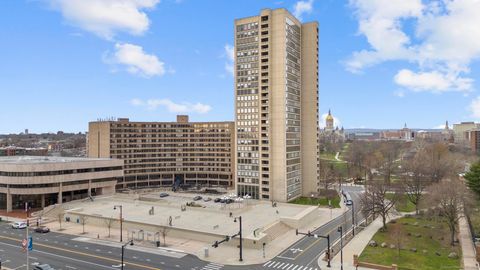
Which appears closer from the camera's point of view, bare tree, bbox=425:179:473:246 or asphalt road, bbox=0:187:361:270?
asphalt road, bbox=0:187:361:270

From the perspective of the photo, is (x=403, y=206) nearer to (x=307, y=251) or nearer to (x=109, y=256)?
(x=307, y=251)

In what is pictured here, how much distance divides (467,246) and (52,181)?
308 feet

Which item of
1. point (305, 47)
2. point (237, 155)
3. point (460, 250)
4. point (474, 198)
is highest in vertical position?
point (305, 47)

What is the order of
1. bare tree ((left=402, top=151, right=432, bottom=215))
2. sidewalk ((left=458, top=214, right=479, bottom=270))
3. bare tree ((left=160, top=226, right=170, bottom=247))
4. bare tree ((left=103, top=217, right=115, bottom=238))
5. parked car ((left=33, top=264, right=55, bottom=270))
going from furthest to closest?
1. bare tree ((left=402, top=151, right=432, bottom=215))
2. bare tree ((left=103, top=217, right=115, bottom=238))
3. bare tree ((left=160, top=226, right=170, bottom=247))
4. sidewalk ((left=458, top=214, right=479, bottom=270))
5. parked car ((left=33, top=264, right=55, bottom=270))

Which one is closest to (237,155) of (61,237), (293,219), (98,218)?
(293,219)

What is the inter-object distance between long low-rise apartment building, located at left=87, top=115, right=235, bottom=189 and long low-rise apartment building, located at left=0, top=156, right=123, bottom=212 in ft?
85.0

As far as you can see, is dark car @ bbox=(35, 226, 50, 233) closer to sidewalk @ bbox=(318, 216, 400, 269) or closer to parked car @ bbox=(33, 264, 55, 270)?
parked car @ bbox=(33, 264, 55, 270)

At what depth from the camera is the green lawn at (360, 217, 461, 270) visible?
5384cm

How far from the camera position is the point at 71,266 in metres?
52.3

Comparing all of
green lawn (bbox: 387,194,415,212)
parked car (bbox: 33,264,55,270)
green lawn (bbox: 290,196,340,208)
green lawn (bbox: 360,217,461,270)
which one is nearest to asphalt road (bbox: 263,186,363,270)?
green lawn (bbox: 360,217,461,270)

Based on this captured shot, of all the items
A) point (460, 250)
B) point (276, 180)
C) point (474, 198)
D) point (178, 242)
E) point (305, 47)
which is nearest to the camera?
point (460, 250)

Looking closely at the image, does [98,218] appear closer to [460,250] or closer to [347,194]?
[460,250]

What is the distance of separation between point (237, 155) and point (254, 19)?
4078cm

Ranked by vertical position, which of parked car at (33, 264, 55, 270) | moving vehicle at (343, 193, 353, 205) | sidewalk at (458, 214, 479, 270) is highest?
parked car at (33, 264, 55, 270)
